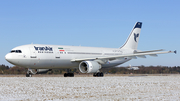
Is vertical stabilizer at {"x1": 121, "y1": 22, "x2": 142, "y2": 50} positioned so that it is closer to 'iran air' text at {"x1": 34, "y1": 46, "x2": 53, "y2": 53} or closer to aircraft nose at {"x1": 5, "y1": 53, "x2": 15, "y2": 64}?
'iran air' text at {"x1": 34, "y1": 46, "x2": 53, "y2": 53}

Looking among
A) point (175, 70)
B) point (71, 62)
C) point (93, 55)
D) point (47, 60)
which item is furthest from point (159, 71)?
point (47, 60)

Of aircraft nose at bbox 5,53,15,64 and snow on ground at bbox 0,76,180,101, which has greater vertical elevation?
aircraft nose at bbox 5,53,15,64

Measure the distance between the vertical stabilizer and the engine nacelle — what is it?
35.4 ft

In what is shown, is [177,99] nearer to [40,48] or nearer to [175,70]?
[40,48]

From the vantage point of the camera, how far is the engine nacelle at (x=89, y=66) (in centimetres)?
2756

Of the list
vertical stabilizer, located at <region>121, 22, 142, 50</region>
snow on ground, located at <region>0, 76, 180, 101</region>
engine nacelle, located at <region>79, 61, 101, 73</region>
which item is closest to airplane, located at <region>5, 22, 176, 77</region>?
engine nacelle, located at <region>79, 61, 101, 73</region>

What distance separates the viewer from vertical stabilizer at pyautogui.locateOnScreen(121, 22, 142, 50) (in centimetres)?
3831

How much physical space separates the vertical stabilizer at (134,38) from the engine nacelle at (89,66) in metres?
→ 10.8

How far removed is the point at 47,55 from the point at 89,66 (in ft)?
16.3

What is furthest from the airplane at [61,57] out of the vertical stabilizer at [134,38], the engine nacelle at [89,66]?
the vertical stabilizer at [134,38]

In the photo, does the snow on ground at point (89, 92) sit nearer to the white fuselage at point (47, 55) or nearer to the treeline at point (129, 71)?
the white fuselage at point (47, 55)

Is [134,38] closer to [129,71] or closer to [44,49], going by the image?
[129,71]

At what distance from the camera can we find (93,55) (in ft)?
104

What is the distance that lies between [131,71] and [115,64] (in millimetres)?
14529
